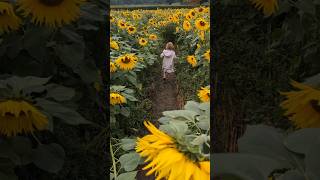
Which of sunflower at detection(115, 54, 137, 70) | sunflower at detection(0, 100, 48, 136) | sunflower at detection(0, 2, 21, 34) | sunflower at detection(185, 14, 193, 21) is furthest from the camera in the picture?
sunflower at detection(185, 14, 193, 21)

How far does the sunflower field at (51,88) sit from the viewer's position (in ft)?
2.70

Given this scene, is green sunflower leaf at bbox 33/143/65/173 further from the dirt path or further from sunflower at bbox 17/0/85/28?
the dirt path

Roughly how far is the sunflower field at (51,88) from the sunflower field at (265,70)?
344 millimetres

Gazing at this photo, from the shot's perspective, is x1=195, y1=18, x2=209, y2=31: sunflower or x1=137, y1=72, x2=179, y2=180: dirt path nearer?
x1=195, y1=18, x2=209, y2=31: sunflower

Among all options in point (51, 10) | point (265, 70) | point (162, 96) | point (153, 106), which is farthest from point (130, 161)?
point (162, 96)

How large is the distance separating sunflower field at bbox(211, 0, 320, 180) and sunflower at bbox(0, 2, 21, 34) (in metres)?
0.48

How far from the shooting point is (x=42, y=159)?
0.93m

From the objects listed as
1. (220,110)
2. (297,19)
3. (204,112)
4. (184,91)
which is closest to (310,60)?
(297,19)

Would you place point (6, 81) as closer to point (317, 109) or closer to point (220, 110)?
point (317, 109)

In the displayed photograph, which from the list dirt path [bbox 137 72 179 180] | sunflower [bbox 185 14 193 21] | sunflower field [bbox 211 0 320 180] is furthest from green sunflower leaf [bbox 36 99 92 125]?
sunflower [bbox 185 14 193 21]

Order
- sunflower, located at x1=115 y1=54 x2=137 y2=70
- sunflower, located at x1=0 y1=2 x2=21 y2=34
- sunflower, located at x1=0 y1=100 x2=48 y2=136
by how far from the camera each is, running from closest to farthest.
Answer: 1. sunflower, located at x1=0 y1=100 x2=48 y2=136
2. sunflower, located at x1=0 y1=2 x2=21 y2=34
3. sunflower, located at x1=115 y1=54 x2=137 y2=70

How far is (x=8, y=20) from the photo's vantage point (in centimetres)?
93

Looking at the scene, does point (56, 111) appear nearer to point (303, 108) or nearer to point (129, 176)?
point (129, 176)

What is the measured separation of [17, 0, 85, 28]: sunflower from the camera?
0.95m
